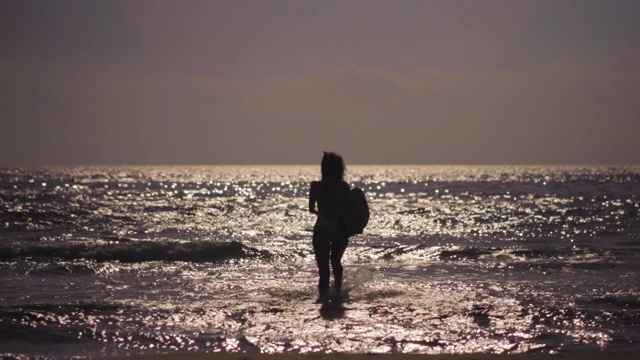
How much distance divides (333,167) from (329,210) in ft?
1.79

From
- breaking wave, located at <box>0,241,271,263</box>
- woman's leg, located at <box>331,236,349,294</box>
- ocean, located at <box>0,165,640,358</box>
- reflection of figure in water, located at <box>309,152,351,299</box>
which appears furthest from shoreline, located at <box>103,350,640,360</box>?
breaking wave, located at <box>0,241,271,263</box>

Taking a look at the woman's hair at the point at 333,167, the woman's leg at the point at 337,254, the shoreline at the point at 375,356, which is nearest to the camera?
the shoreline at the point at 375,356

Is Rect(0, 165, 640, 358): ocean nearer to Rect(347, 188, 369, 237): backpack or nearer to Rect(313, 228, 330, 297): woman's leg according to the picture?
Rect(313, 228, 330, 297): woman's leg

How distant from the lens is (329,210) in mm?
8953

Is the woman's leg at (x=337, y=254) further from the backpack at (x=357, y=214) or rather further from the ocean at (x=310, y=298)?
the ocean at (x=310, y=298)

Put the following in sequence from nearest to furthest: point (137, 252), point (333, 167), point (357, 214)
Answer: point (333, 167) < point (357, 214) < point (137, 252)

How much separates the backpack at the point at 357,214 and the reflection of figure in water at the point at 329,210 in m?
0.06

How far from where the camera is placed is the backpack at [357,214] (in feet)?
29.5

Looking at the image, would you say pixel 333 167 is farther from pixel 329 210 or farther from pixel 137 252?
pixel 137 252

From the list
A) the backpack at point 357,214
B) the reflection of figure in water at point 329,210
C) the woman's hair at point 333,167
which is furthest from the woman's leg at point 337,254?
the woman's hair at point 333,167

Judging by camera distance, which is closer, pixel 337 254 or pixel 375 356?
pixel 375 356

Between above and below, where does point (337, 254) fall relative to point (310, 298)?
above

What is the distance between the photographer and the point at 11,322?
7281mm

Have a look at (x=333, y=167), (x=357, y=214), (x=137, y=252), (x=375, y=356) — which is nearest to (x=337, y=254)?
(x=357, y=214)
